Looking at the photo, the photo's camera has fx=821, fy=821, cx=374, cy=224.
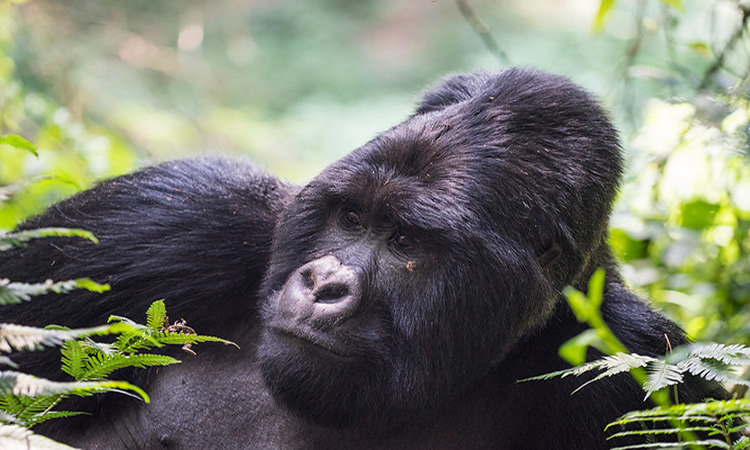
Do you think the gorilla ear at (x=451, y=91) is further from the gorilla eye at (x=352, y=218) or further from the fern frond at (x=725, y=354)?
the fern frond at (x=725, y=354)

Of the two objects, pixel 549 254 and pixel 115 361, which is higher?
pixel 549 254

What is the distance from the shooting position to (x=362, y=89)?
16.4 metres

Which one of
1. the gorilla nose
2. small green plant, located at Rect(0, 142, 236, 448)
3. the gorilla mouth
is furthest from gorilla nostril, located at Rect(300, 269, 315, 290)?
small green plant, located at Rect(0, 142, 236, 448)

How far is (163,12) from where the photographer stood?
47.4 ft

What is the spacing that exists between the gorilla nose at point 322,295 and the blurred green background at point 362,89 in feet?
2.64

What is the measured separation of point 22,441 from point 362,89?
15.1 metres

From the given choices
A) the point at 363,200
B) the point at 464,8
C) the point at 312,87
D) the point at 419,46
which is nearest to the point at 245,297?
the point at 363,200

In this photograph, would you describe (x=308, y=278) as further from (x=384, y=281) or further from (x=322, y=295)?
(x=384, y=281)

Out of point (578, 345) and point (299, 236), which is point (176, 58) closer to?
point (299, 236)

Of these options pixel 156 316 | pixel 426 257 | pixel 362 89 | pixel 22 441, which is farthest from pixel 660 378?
pixel 362 89

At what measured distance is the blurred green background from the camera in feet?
15.8

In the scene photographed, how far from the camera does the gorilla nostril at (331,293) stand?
106 inches

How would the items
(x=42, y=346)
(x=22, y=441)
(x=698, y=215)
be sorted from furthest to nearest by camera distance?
(x=698, y=215)
(x=42, y=346)
(x=22, y=441)

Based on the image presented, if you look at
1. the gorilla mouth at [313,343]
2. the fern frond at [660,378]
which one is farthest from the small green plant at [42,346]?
the fern frond at [660,378]
